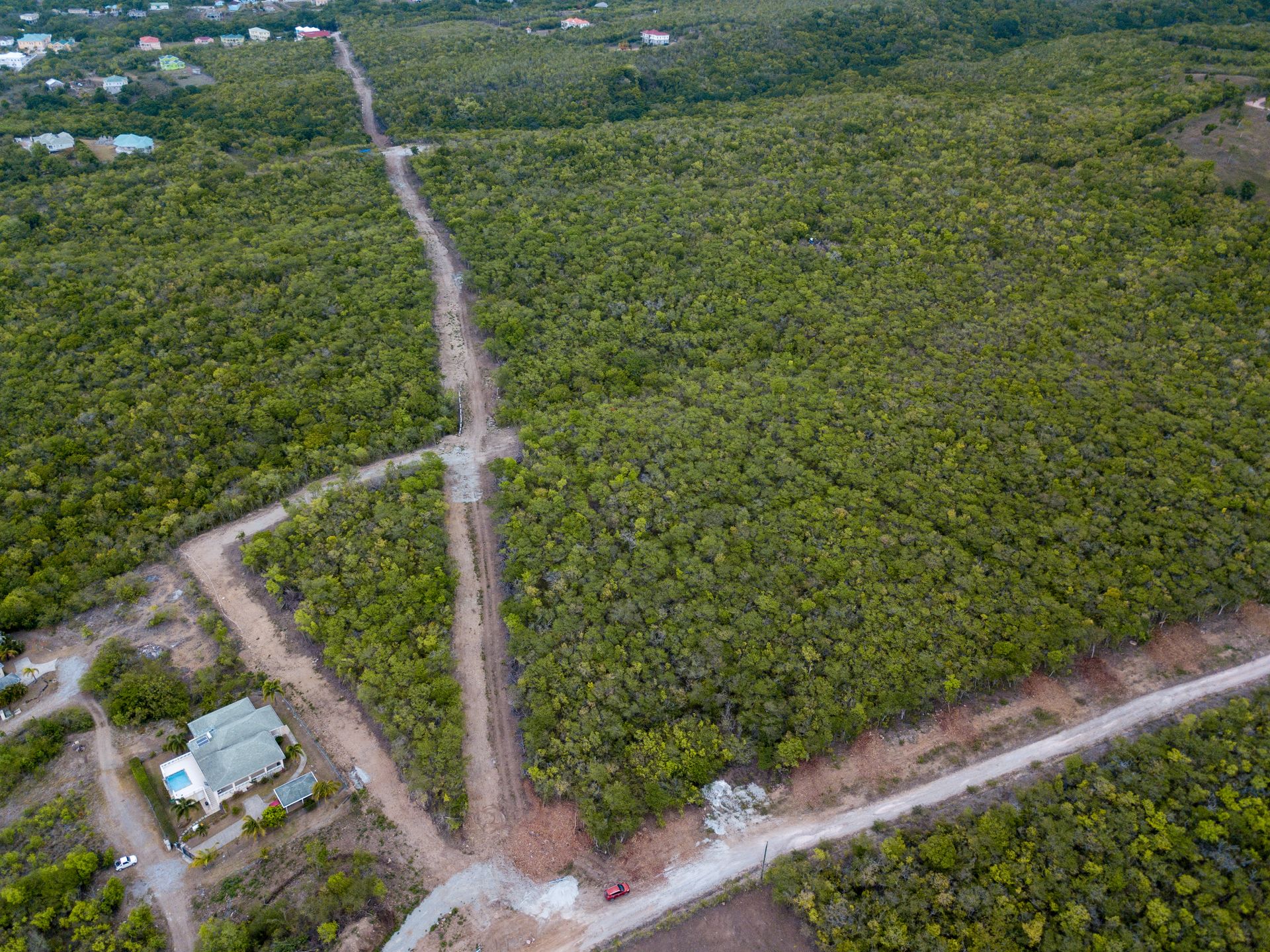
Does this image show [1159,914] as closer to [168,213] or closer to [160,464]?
[160,464]

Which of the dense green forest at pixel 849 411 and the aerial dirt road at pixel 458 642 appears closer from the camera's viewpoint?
the aerial dirt road at pixel 458 642

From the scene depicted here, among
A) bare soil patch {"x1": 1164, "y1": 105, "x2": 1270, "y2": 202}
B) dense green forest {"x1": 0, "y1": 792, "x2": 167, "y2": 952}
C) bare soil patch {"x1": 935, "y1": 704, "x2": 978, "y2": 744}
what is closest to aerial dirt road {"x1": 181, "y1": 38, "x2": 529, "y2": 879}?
dense green forest {"x1": 0, "y1": 792, "x2": 167, "y2": 952}

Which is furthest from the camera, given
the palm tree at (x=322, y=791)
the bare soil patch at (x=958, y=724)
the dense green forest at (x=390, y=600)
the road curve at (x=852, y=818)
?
the bare soil patch at (x=958, y=724)

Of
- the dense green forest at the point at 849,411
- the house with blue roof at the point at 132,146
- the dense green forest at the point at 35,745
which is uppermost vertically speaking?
the house with blue roof at the point at 132,146

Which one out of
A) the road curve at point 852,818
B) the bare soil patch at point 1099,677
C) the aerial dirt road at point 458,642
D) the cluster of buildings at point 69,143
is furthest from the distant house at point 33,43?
the bare soil patch at point 1099,677

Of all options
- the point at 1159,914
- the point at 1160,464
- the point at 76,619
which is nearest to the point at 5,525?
the point at 76,619

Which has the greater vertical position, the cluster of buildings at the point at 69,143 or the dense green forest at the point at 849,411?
the cluster of buildings at the point at 69,143

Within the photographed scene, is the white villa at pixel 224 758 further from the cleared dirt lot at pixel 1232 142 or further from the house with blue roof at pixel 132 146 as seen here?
the cleared dirt lot at pixel 1232 142

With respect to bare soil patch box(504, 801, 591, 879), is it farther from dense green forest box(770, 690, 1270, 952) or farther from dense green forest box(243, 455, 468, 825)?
dense green forest box(770, 690, 1270, 952)
